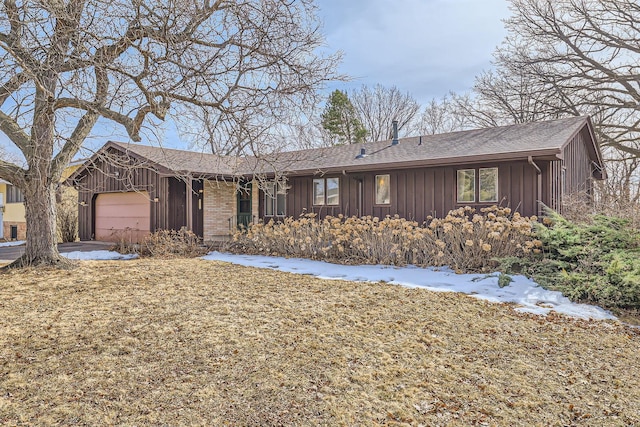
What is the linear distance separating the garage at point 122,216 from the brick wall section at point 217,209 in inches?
74.9

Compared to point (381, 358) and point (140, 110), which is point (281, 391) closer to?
point (381, 358)

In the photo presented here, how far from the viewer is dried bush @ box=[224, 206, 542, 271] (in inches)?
328

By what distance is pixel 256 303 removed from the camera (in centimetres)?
552

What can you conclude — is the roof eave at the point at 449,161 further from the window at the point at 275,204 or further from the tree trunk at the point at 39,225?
the tree trunk at the point at 39,225

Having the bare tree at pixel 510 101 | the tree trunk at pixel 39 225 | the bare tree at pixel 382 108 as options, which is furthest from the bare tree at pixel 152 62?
the bare tree at pixel 382 108

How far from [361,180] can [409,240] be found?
3.80 metres

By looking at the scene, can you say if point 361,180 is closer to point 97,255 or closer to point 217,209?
point 217,209

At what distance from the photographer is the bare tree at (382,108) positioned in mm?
28156

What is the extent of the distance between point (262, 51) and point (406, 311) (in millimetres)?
4396

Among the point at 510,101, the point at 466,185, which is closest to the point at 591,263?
the point at 466,185

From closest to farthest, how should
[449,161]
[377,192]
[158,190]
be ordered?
1. [449,161]
2. [377,192]
3. [158,190]

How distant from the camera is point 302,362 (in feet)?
11.7

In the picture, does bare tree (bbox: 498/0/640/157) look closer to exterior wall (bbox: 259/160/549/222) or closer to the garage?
exterior wall (bbox: 259/160/549/222)

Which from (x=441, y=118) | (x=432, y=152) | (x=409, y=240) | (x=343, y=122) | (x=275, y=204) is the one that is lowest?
(x=409, y=240)
